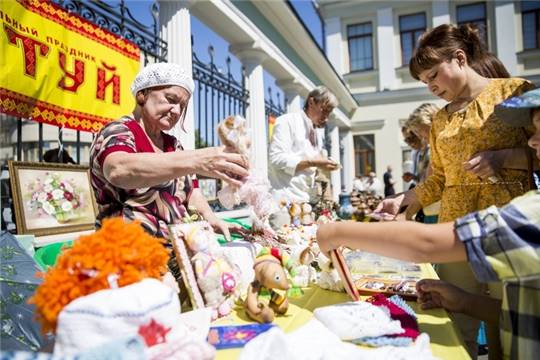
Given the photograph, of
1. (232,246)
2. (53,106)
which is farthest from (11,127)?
(232,246)

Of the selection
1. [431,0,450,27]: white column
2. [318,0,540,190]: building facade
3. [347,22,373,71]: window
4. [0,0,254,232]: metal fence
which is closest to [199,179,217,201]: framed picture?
[0,0,254,232]: metal fence

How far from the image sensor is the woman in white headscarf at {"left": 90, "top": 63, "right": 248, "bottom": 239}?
117 centimetres

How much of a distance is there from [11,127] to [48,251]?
5.38m

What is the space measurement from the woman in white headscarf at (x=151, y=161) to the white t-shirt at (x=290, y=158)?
4.61 feet

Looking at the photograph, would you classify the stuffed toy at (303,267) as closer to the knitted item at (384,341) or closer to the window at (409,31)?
the knitted item at (384,341)

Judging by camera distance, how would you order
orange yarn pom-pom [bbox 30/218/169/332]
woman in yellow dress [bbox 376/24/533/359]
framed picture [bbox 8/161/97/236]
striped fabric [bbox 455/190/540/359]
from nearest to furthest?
1. orange yarn pom-pom [bbox 30/218/169/332]
2. striped fabric [bbox 455/190/540/359]
3. woman in yellow dress [bbox 376/24/533/359]
4. framed picture [bbox 8/161/97/236]

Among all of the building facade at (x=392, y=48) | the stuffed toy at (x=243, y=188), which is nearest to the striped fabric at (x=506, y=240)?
the stuffed toy at (x=243, y=188)

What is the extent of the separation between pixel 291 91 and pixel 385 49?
10.8m

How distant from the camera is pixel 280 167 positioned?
9.55ft

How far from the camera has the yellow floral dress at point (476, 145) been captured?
59.3 inches

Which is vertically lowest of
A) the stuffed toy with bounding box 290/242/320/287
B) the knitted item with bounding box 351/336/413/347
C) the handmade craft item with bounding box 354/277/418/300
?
the knitted item with bounding box 351/336/413/347

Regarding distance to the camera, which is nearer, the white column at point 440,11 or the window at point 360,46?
the white column at point 440,11

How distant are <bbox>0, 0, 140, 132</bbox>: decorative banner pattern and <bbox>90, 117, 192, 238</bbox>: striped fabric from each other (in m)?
1.16

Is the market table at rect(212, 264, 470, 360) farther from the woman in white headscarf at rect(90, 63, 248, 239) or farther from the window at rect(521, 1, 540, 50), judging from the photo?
the window at rect(521, 1, 540, 50)
